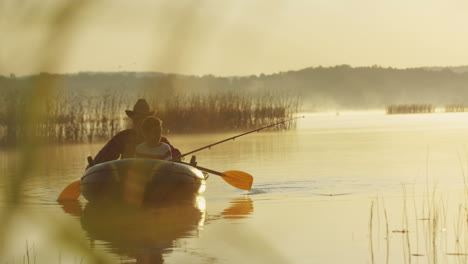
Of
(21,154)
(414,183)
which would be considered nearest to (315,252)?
(21,154)

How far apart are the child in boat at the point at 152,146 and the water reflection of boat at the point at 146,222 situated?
1.66 feet

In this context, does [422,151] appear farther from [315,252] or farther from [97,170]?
[315,252]

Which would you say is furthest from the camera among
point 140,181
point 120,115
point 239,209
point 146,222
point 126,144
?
point 120,115

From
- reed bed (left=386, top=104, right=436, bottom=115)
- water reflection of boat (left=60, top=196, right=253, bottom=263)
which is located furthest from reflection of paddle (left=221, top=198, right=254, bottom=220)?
reed bed (left=386, top=104, right=436, bottom=115)

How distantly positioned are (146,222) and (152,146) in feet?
4.40

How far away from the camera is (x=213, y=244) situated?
20.9 feet

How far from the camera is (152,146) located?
9508 mm

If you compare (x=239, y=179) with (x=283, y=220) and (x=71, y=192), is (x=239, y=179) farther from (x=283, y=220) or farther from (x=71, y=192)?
(x=283, y=220)

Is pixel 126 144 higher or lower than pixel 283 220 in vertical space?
higher

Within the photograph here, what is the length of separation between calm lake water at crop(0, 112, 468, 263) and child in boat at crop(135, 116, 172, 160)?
58 centimetres

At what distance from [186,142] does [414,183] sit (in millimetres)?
14812

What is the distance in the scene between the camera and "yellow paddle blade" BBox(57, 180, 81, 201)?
10945 millimetres

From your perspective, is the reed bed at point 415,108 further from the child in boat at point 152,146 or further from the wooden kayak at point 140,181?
the child in boat at point 152,146

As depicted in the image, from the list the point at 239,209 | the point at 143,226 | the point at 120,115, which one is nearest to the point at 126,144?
the point at 239,209
